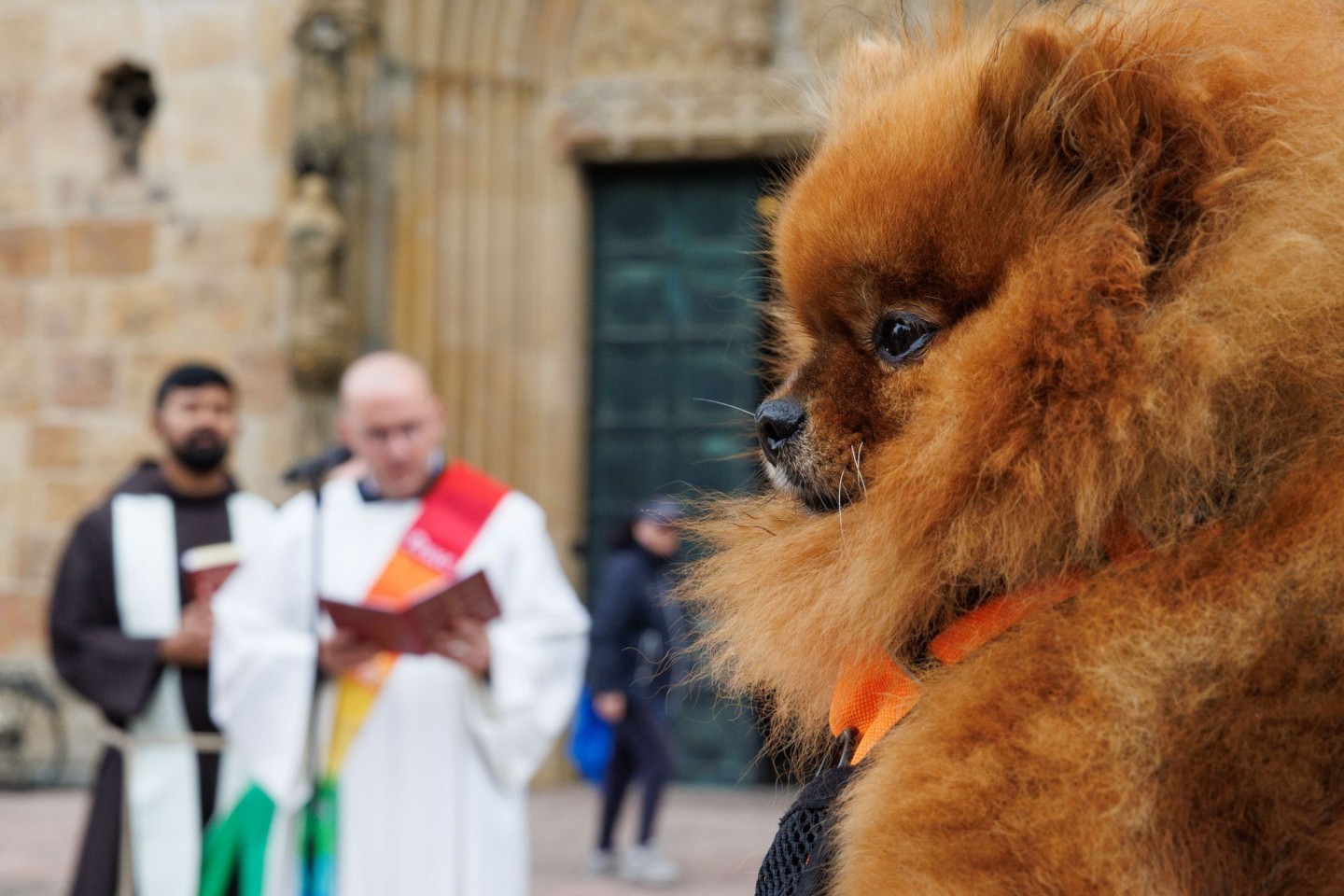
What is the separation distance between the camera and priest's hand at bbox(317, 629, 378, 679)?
3.96 m

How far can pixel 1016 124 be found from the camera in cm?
121

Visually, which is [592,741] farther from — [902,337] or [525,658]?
[902,337]

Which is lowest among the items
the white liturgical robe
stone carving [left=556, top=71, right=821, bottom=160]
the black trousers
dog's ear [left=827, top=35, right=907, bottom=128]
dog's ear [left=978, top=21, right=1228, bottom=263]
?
the black trousers

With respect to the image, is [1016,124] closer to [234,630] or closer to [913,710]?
[913,710]

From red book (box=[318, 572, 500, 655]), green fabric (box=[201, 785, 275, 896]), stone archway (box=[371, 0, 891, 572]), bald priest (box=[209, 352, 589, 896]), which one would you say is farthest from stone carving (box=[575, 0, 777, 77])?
green fabric (box=[201, 785, 275, 896])

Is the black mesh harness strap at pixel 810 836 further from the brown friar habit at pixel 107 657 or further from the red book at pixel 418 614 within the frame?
the brown friar habit at pixel 107 657

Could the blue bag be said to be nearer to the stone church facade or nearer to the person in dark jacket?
the person in dark jacket

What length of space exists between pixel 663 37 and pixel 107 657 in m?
6.39

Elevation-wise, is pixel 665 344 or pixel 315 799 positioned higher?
pixel 665 344

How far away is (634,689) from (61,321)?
478 cm

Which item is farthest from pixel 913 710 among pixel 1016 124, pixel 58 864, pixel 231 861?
pixel 58 864

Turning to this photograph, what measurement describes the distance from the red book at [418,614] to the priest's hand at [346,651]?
52 mm

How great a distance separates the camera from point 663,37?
952 centimetres

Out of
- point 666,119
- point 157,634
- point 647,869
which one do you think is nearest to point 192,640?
point 157,634
